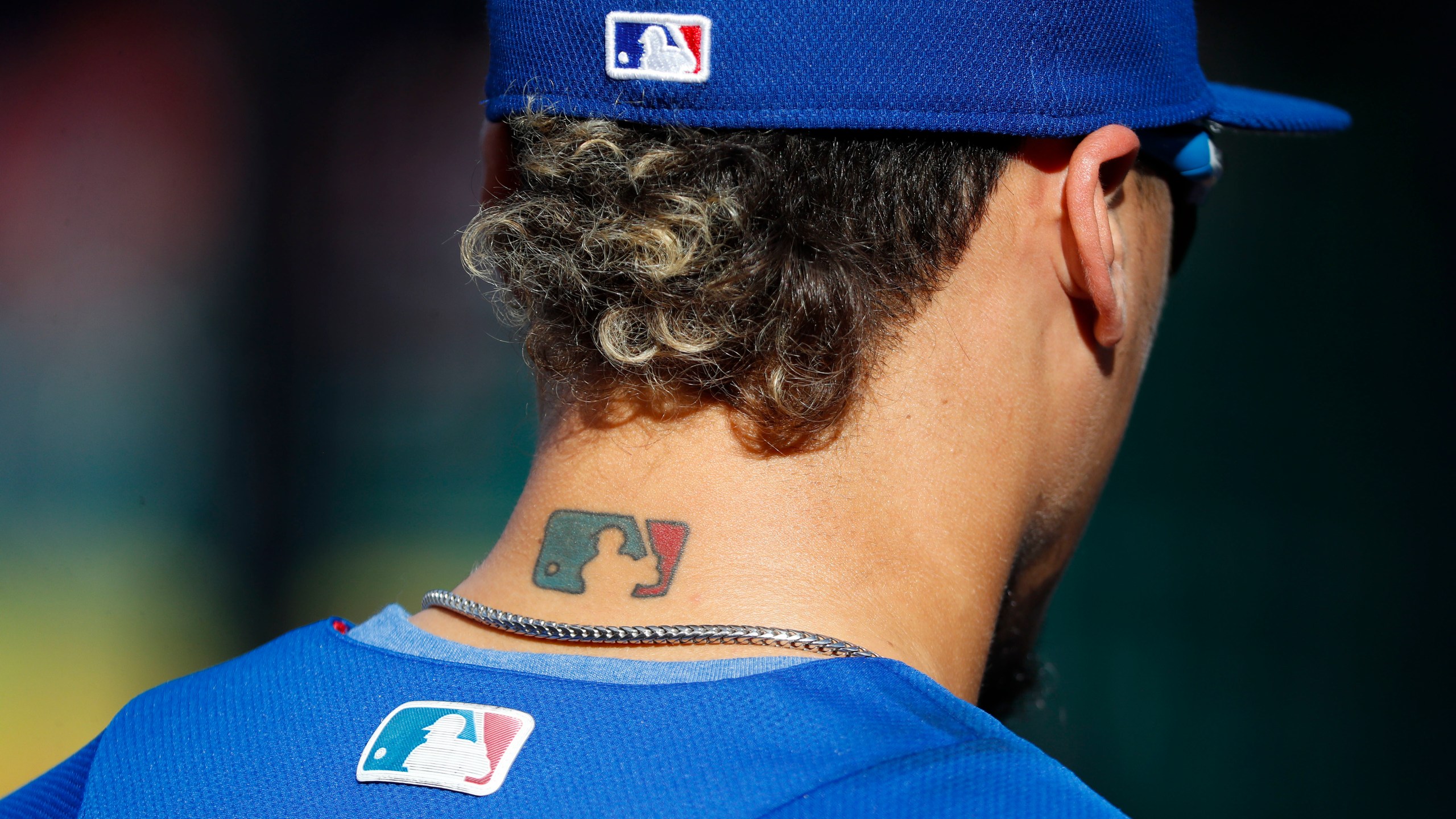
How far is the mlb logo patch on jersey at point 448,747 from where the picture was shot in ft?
2.98

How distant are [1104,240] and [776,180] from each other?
1.21 feet

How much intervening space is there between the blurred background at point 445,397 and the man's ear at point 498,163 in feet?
6.88

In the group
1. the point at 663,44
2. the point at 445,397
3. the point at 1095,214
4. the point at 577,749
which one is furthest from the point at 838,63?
the point at 445,397

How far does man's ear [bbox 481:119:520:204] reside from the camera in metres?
1.31

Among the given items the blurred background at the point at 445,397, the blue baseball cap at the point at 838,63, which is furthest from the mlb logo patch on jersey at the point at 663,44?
the blurred background at the point at 445,397

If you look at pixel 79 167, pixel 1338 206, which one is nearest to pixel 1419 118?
pixel 1338 206

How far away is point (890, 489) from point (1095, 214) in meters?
0.37

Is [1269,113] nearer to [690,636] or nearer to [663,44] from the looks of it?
[663,44]

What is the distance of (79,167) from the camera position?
10.8ft

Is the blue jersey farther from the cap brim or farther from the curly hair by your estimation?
the cap brim

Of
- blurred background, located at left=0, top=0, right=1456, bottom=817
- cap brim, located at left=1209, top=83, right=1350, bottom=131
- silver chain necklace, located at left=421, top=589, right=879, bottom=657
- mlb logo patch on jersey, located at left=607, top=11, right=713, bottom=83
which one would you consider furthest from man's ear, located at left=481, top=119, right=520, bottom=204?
blurred background, located at left=0, top=0, right=1456, bottom=817

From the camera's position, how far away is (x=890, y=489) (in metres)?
1.12

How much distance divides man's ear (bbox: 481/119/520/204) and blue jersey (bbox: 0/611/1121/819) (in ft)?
2.00

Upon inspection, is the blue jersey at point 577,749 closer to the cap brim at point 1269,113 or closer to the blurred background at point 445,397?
the cap brim at point 1269,113
